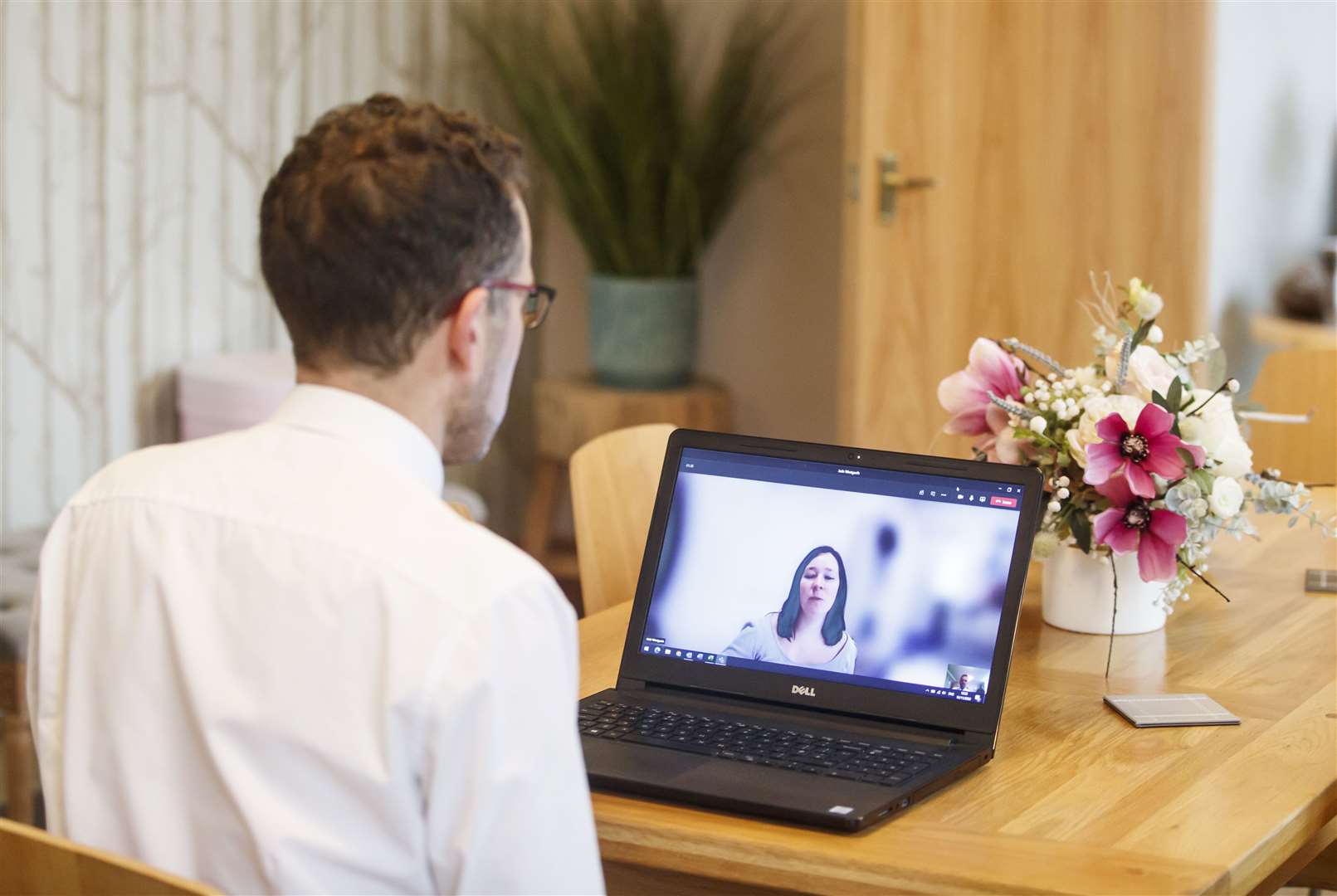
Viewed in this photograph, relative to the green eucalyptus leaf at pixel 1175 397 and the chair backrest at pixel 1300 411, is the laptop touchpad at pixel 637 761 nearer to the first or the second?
the green eucalyptus leaf at pixel 1175 397

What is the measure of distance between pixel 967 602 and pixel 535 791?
1.97 feet

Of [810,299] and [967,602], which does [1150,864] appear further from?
[810,299]

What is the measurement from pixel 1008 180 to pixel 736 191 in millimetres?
796

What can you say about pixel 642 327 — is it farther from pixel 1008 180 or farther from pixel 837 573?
pixel 837 573

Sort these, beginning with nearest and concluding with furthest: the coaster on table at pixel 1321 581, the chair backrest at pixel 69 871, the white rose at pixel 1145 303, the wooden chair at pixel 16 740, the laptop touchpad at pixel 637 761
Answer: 1. the chair backrest at pixel 69 871
2. the laptop touchpad at pixel 637 761
3. the white rose at pixel 1145 303
4. the coaster on table at pixel 1321 581
5. the wooden chair at pixel 16 740

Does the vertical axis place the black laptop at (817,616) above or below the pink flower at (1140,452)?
below

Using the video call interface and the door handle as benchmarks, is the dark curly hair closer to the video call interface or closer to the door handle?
the video call interface

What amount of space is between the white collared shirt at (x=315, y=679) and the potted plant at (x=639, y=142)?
2.91m

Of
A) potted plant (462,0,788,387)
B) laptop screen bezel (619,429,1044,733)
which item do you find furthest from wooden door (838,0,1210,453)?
laptop screen bezel (619,429,1044,733)

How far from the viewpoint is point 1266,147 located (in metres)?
4.46

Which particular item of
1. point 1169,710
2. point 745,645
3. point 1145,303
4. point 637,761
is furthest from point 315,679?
point 1145,303

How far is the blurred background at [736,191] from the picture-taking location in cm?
328

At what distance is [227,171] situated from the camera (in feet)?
11.8

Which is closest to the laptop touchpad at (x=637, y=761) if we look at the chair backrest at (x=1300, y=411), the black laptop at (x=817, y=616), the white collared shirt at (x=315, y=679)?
the black laptop at (x=817, y=616)
